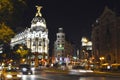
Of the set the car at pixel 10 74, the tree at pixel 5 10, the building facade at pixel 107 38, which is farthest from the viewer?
the building facade at pixel 107 38

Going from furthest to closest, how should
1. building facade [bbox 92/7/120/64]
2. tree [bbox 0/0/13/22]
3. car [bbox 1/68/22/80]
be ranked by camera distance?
building facade [bbox 92/7/120/64] → car [bbox 1/68/22/80] → tree [bbox 0/0/13/22]

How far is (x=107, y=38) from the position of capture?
12988cm

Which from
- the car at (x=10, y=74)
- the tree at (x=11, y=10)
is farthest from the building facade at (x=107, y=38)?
the tree at (x=11, y=10)

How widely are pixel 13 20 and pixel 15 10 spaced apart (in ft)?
3.97

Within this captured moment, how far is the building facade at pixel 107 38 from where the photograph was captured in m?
123

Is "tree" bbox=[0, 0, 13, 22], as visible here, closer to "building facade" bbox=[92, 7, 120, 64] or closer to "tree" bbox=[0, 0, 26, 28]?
"tree" bbox=[0, 0, 26, 28]

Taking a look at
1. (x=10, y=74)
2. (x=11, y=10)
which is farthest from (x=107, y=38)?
(x=11, y=10)

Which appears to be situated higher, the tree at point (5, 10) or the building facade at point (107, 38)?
the building facade at point (107, 38)

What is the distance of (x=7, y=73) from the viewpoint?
37.4 m

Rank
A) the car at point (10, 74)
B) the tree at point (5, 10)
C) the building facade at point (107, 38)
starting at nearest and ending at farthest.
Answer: the tree at point (5, 10) < the car at point (10, 74) < the building facade at point (107, 38)

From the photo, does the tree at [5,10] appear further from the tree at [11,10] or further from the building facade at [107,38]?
the building facade at [107,38]

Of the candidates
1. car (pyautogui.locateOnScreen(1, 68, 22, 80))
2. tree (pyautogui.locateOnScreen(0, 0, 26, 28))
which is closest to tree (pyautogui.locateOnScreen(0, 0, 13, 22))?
tree (pyautogui.locateOnScreen(0, 0, 26, 28))

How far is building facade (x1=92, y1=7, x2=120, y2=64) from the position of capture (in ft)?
403

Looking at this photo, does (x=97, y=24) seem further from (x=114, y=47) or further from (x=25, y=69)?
(x=25, y=69)
